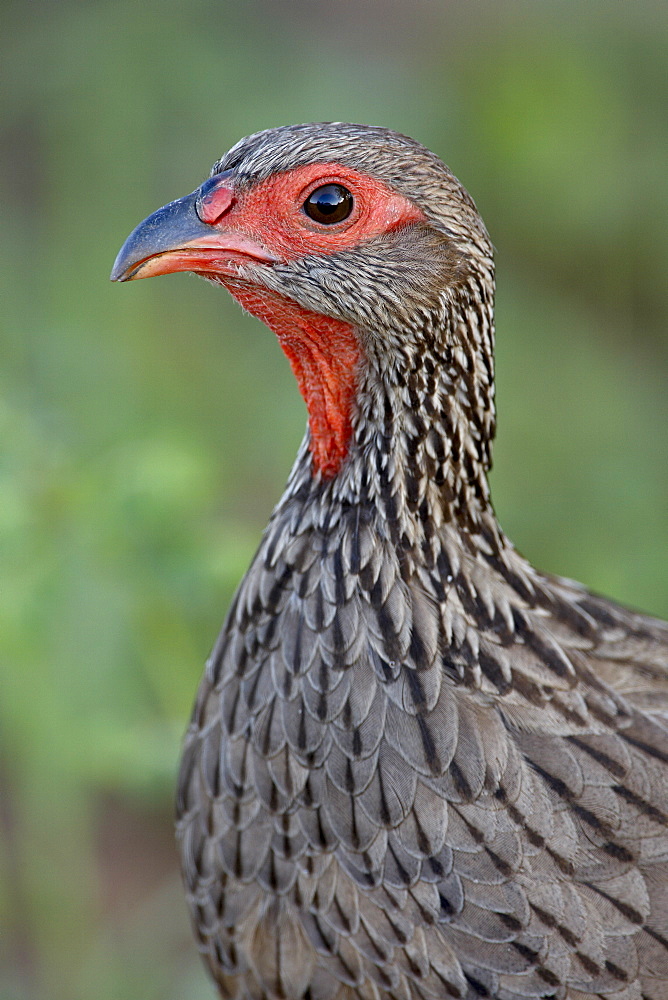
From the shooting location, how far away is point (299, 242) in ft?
7.82

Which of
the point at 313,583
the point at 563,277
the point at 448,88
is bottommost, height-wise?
the point at 313,583

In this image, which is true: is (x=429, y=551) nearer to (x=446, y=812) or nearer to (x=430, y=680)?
(x=430, y=680)

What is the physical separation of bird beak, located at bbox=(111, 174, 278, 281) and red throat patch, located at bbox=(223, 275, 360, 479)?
3.2 inches

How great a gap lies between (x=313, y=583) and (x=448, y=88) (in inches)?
179

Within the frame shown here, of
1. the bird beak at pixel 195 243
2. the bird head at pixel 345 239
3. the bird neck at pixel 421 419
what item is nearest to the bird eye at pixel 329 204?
the bird head at pixel 345 239

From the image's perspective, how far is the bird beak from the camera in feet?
7.80

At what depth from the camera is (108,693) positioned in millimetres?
3971

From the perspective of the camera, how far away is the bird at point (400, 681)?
91.0 inches

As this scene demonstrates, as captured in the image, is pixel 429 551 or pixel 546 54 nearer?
pixel 429 551

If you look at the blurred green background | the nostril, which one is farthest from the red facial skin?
the blurred green background

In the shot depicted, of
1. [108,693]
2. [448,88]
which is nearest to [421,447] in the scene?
[108,693]

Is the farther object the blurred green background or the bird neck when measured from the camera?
the blurred green background

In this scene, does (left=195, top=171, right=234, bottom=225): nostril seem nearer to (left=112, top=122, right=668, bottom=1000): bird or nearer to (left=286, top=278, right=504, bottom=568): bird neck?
(left=112, top=122, right=668, bottom=1000): bird

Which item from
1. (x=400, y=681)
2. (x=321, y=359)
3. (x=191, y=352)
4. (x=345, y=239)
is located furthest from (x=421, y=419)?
(x=191, y=352)
